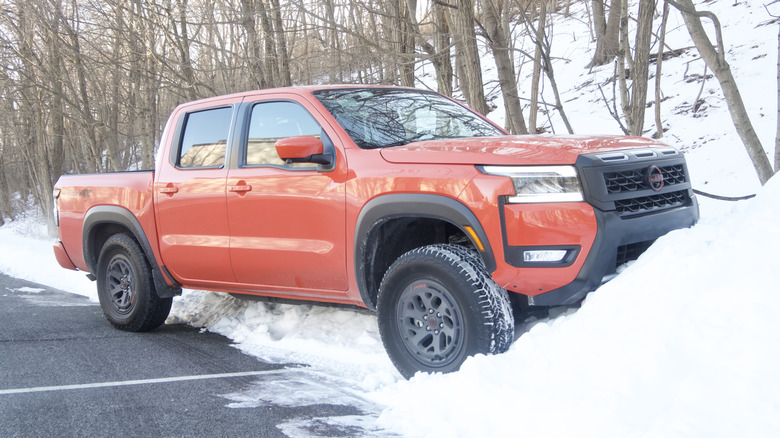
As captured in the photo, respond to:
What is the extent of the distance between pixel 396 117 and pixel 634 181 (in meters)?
1.78

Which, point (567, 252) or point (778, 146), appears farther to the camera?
point (778, 146)

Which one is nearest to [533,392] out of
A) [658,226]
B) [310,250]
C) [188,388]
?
[658,226]

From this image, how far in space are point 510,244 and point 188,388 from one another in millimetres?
2278

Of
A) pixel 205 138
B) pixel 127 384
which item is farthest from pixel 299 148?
pixel 127 384

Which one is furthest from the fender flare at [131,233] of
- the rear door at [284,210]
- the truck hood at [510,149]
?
the truck hood at [510,149]

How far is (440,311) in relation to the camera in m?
3.97

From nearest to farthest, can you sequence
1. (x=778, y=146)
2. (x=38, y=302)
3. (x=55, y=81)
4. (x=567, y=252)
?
(x=567, y=252)
(x=778, y=146)
(x=38, y=302)
(x=55, y=81)

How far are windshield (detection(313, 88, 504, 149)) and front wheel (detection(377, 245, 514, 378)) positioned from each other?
3.23 ft

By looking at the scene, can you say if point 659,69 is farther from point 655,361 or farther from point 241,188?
point 655,361

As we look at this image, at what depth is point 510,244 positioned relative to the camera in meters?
3.72

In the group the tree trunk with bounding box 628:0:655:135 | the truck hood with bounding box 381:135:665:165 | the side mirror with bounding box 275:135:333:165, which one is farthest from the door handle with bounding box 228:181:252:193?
the tree trunk with bounding box 628:0:655:135

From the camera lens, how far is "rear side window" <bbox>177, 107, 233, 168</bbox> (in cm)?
547

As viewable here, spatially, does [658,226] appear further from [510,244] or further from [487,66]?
[487,66]

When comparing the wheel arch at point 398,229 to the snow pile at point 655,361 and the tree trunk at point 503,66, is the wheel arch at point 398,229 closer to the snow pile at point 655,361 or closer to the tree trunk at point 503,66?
the snow pile at point 655,361
